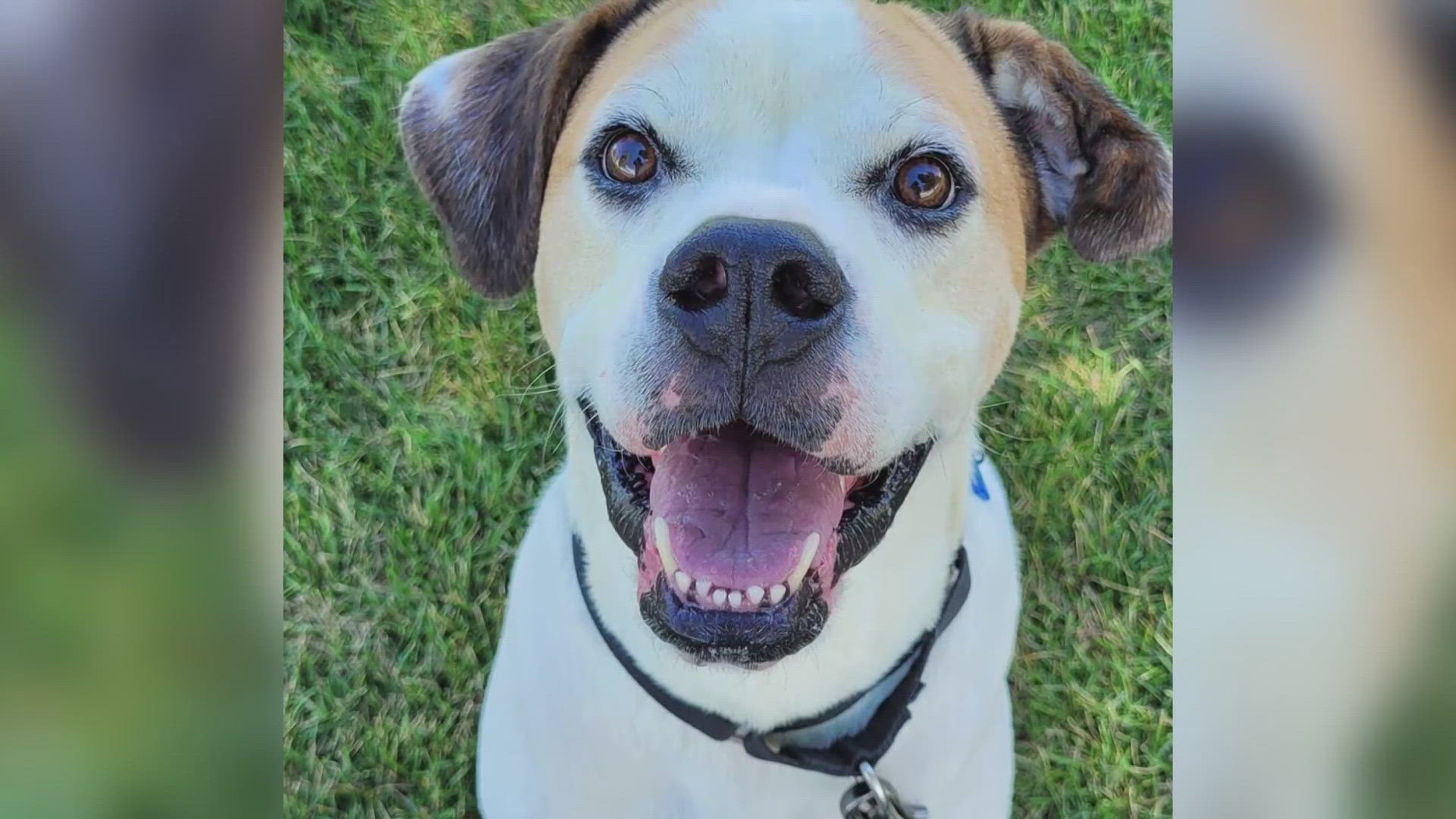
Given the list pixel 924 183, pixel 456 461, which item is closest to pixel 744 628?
pixel 924 183

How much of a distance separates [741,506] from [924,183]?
0.69 m

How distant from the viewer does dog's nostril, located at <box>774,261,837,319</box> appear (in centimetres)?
179

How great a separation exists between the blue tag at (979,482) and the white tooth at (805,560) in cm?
69

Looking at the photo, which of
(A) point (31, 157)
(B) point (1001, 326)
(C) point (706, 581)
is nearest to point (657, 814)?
(C) point (706, 581)

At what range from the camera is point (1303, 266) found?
2205 millimetres

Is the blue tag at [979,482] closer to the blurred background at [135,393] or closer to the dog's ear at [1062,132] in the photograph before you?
the dog's ear at [1062,132]

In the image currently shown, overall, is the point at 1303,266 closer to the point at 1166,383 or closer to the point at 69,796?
the point at 1166,383

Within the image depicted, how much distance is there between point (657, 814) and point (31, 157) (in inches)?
69.3

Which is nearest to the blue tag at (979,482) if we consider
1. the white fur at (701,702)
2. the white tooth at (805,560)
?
the white fur at (701,702)

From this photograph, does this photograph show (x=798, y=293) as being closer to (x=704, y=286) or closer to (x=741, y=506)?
(x=704, y=286)

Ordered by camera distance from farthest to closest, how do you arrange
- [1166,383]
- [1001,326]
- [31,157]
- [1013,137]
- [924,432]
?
1. [1166,383]
2. [1013,137]
3. [1001,326]
4. [924,432]
5. [31,157]

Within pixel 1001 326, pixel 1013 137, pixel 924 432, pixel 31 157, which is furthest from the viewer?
pixel 1013 137

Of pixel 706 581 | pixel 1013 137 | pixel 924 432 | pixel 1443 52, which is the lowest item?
pixel 706 581

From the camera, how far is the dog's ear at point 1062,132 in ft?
7.57
